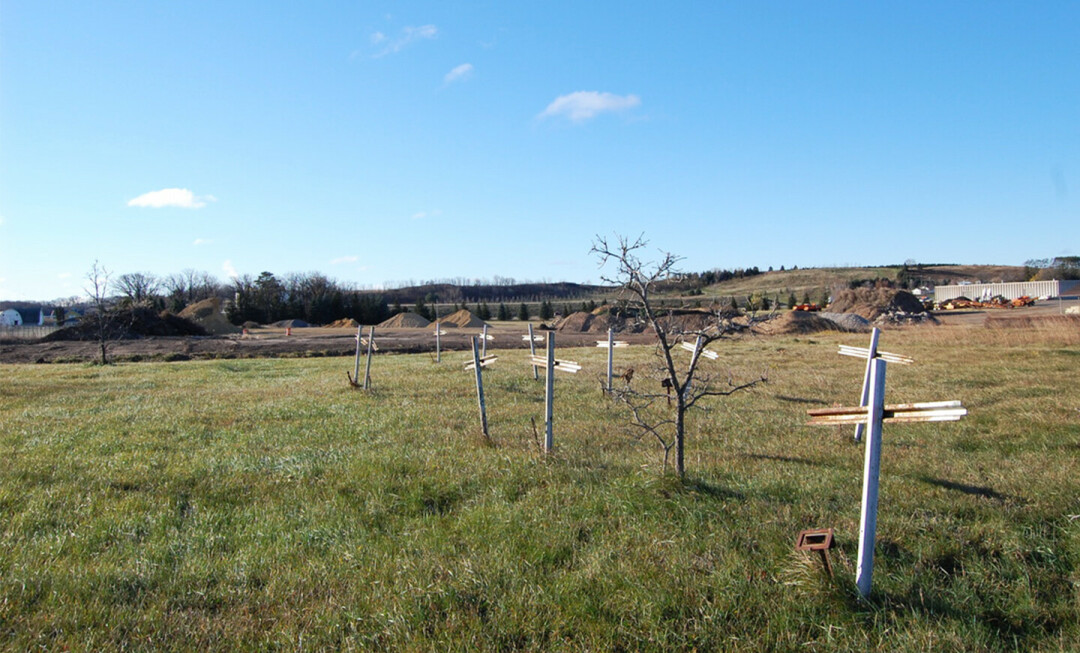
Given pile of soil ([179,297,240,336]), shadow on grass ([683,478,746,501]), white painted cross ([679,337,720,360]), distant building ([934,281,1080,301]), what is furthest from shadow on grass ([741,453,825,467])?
distant building ([934,281,1080,301])

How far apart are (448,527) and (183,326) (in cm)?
5154

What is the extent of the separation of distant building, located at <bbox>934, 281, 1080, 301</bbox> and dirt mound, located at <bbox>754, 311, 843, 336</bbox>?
134ft

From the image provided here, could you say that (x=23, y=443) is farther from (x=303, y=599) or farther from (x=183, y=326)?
(x=183, y=326)

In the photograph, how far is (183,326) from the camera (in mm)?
50938

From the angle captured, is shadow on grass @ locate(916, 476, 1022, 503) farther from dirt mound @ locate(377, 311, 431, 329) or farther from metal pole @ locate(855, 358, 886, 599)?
dirt mound @ locate(377, 311, 431, 329)

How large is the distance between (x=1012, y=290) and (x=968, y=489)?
265 feet

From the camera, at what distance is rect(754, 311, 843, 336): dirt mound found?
37128 mm

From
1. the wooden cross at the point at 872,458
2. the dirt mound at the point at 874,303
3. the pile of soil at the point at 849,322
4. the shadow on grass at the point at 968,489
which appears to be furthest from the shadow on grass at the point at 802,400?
the dirt mound at the point at 874,303

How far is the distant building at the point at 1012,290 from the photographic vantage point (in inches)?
2820

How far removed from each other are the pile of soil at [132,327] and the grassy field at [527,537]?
123 feet

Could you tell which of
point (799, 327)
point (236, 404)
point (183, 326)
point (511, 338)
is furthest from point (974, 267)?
point (236, 404)

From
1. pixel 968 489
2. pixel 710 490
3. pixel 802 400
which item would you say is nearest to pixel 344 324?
pixel 802 400

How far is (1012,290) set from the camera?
7362cm

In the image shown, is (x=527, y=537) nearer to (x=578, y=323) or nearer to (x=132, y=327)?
(x=578, y=323)
